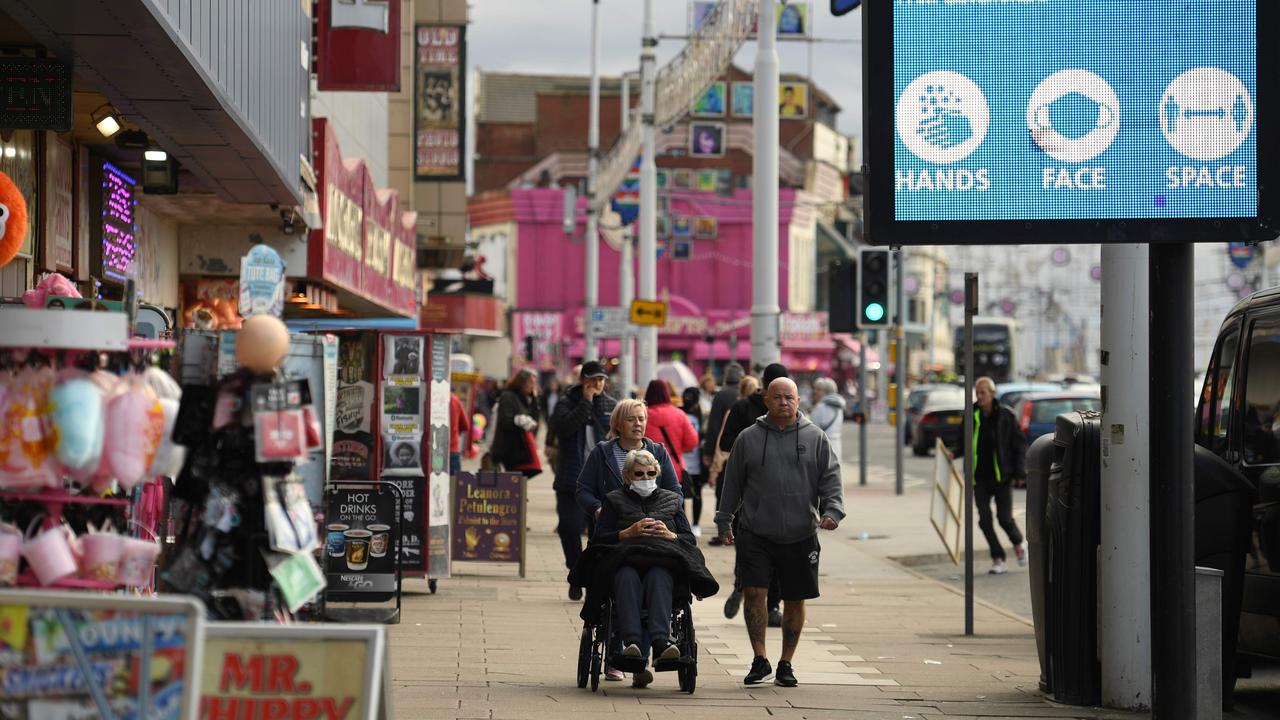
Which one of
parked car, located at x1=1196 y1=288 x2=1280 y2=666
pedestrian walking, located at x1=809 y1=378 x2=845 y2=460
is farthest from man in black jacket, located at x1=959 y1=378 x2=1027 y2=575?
parked car, located at x1=1196 y1=288 x2=1280 y2=666

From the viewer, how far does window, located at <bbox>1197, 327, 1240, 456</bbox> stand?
10.6 metres

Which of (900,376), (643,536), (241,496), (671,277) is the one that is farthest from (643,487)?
(671,277)

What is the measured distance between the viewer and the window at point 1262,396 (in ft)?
32.4

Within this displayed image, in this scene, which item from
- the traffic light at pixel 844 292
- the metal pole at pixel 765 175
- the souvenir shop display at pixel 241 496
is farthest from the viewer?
the traffic light at pixel 844 292

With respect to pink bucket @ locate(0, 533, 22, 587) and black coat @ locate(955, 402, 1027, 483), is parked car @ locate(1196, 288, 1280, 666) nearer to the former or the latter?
pink bucket @ locate(0, 533, 22, 587)

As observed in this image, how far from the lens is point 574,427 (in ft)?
48.2

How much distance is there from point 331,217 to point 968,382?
9587mm

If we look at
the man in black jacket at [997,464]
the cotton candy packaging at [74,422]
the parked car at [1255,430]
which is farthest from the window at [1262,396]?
the man in black jacket at [997,464]

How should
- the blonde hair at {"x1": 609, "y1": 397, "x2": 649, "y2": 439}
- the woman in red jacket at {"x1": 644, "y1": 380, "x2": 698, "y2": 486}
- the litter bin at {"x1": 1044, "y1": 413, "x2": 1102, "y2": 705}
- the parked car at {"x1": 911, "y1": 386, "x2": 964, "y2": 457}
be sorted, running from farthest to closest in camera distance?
the parked car at {"x1": 911, "y1": 386, "x2": 964, "y2": 457}, the woman in red jacket at {"x1": 644, "y1": 380, "x2": 698, "y2": 486}, the blonde hair at {"x1": 609, "y1": 397, "x2": 649, "y2": 439}, the litter bin at {"x1": 1044, "y1": 413, "x2": 1102, "y2": 705}

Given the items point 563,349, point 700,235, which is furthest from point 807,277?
point 700,235

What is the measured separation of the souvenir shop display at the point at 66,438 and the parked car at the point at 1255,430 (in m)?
5.98

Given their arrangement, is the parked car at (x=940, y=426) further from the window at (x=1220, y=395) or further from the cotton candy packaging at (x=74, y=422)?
the cotton candy packaging at (x=74, y=422)

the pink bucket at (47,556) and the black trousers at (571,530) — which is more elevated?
the pink bucket at (47,556)

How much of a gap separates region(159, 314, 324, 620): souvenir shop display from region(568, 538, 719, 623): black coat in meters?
3.72
